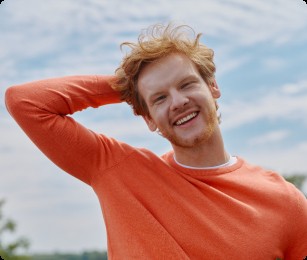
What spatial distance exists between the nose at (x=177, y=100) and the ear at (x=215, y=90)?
1.29 ft

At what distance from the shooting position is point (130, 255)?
2.91 meters

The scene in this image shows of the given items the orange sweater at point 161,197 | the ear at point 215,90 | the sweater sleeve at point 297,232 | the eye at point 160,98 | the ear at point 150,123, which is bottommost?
the sweater sleeve at point 297,232

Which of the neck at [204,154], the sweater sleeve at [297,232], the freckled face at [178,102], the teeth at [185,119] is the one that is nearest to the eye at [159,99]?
the freckled face at [178,102]

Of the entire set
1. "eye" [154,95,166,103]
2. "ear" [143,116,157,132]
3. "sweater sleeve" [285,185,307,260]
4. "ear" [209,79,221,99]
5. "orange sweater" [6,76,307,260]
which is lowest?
"sweater sleeve" [285,185,307,260]

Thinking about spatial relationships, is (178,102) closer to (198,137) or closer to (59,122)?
(198,137)

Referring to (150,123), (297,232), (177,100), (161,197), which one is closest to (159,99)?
(177,100)

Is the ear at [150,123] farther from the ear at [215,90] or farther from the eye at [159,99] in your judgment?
the ear at [215,90]

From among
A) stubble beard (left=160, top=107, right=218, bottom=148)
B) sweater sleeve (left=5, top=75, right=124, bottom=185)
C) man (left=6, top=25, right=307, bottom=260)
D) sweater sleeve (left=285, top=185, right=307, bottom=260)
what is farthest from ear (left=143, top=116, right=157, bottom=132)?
sweater sleeve (left=285, top=185, right=307, bottom=260)

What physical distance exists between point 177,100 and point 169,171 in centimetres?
42

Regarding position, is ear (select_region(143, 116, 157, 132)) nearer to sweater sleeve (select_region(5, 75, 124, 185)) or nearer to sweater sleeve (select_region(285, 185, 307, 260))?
sweater sleeve (select_region(5, 75, 124, 185))

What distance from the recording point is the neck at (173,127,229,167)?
3.21 metres

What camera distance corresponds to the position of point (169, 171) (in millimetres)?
3135

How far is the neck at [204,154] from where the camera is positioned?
3.21m

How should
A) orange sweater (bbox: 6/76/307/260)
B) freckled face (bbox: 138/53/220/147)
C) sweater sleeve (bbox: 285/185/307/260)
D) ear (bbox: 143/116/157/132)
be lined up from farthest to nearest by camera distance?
ear (bbox: 143/116/157/132) → freckled face (bbox: 138/53/220/147) → sweater sleeve (bbox: 285/185/307/260) → orange sweater (bbox: 6/76/307/260)
